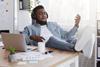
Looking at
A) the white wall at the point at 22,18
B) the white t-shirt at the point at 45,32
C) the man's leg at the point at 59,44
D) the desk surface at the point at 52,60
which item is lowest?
the desk surface at the point at 52,60

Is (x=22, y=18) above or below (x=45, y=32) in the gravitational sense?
above

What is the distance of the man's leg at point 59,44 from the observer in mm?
2336

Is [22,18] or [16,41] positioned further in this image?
[22,18]

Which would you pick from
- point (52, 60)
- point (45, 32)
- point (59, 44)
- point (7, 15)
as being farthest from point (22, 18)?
point (52, 60)

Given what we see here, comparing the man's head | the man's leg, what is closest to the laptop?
the man's leg

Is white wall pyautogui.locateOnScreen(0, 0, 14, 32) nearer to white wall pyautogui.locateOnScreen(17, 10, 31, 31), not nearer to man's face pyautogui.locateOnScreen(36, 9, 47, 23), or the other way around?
white wall pyautogui.locateOnScreen(17, 10, 31, 31)

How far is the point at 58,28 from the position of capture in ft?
10.9

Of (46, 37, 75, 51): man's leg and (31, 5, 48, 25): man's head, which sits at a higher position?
(31, 5, 48, 25): man's head

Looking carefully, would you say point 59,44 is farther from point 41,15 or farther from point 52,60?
point 41,15

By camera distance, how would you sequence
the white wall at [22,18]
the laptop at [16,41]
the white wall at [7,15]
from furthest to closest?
the white wall at [22,18]
the white wall at [7,15]
the laptop at [16,41]

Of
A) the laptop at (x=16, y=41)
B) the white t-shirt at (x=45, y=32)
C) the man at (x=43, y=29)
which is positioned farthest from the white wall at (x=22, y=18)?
the laptop at (x=16, y=41)

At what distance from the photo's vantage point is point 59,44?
2.42m

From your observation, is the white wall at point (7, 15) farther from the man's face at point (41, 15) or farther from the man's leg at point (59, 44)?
the man's leg at point (59, 44)

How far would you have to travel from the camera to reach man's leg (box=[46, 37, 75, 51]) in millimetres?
2336
